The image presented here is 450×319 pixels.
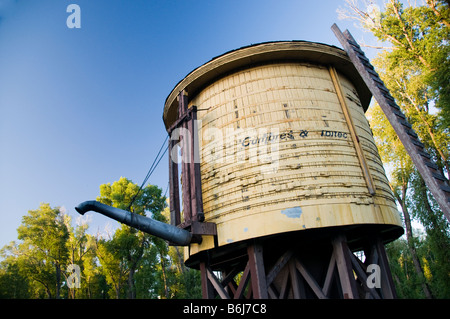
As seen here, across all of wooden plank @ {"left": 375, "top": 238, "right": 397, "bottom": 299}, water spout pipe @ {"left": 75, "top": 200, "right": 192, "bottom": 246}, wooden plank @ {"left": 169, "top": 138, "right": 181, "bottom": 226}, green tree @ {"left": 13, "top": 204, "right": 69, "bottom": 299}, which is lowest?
A: wooden plank @ {"left": 375, "top": 238, "right": 397, "bottom": 299}

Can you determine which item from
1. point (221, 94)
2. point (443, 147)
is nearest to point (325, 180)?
point (221, 94)

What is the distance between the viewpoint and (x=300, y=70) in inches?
316

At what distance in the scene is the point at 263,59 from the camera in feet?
26.5

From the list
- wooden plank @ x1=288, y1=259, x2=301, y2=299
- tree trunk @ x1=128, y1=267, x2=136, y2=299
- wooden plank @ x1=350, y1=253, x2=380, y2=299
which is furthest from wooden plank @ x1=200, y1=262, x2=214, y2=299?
tree trunk @ x1=128, y1=267, x2=136, y2=299

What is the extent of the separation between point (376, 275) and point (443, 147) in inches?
497

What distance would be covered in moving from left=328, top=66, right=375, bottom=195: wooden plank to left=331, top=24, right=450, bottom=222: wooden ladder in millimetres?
629

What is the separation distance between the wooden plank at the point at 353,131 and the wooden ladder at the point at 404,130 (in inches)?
24.8

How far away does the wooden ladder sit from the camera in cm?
577

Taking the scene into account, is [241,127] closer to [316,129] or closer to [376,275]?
[316,129]

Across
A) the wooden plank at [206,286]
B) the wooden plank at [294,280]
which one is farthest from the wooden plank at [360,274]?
the wooden plank at [206,286]

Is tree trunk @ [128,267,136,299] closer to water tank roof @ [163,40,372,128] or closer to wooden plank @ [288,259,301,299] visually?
water tank roof @ [163,40,372,128]

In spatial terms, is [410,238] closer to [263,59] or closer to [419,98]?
[419,98]
